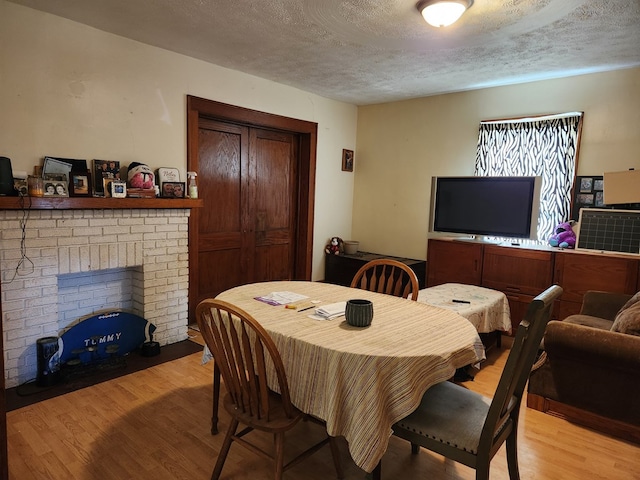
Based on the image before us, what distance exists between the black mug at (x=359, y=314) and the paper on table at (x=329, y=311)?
131 millimetres

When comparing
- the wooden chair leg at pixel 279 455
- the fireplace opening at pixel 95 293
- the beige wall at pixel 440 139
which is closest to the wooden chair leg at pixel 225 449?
the wooden chair leg at pixel 279 455

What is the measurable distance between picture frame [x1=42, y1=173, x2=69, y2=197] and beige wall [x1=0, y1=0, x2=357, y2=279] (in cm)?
15

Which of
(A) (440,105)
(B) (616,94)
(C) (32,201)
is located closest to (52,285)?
(C) (32,201)

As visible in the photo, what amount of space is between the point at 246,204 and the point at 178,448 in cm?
272

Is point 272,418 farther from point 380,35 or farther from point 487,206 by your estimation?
point 487,206

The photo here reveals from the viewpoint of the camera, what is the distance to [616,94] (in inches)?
143

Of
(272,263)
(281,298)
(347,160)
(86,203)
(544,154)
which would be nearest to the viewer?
(281,298)

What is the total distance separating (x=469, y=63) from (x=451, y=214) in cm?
145

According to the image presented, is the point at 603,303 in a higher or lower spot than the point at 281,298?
lower

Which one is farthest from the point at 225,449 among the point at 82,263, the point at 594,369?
the point at 594,369

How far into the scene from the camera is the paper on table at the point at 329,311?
1.94 meters

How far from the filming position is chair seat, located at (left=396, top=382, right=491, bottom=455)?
59.8 inches

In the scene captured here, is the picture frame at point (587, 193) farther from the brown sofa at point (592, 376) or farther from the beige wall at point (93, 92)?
the beige wall at point (93, 92)

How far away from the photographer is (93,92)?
3.02 metres
